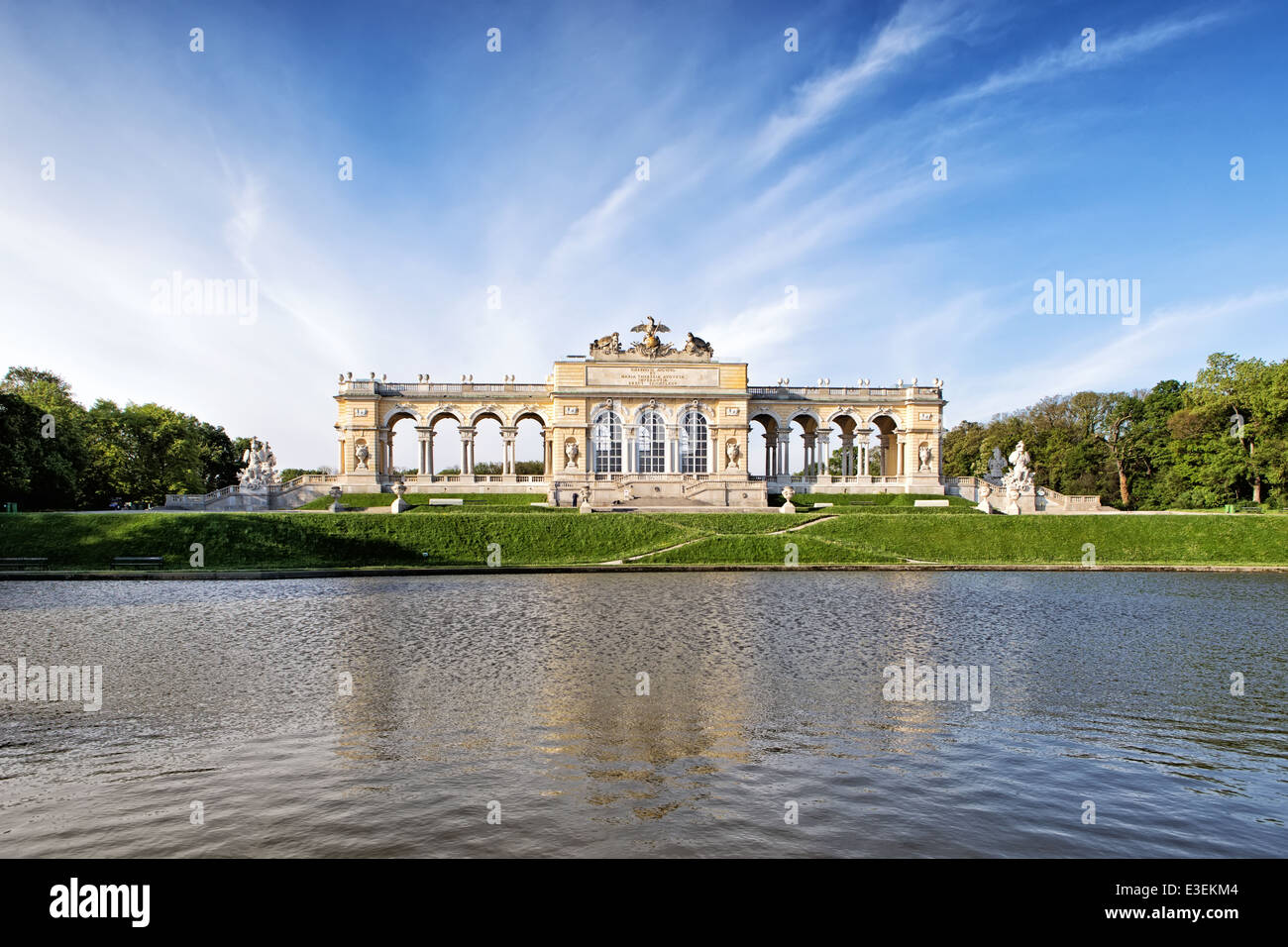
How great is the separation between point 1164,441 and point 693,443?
4484cm

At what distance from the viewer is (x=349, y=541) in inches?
1431

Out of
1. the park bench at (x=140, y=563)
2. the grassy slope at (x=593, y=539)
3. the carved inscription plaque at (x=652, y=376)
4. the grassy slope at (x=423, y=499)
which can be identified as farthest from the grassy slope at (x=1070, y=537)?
the park bench at (x=140, y=563)

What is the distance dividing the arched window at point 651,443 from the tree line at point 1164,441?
1473 inches

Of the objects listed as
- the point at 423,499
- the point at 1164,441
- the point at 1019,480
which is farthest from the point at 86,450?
the point at 1164,441

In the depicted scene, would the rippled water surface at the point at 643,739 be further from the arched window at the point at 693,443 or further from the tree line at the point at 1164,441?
the tree line at the point at 1164,441

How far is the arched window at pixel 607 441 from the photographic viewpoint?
207 ft

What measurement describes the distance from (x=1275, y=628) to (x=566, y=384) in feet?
168

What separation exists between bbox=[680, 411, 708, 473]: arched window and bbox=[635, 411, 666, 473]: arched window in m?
1.67

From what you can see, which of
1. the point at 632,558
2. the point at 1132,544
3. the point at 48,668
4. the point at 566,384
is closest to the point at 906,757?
the point at 48,668

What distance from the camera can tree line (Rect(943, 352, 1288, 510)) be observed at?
54156mm

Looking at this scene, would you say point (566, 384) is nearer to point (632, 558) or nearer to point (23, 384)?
point (632, 558)

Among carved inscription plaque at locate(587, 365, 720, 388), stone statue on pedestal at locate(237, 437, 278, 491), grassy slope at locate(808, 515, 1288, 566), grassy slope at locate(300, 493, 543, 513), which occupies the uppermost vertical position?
carved inscription plaque at locate(587, 365, 720, 388)

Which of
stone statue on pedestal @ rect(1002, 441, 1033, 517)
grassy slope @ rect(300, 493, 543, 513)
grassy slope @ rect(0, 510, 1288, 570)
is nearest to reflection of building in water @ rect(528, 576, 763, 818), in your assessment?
grassy slope @ rect(0, 510, 1288, 570)

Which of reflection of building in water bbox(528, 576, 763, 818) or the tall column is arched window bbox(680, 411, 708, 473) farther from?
reflection of building in water bbox(528, 576, 763, 818)
